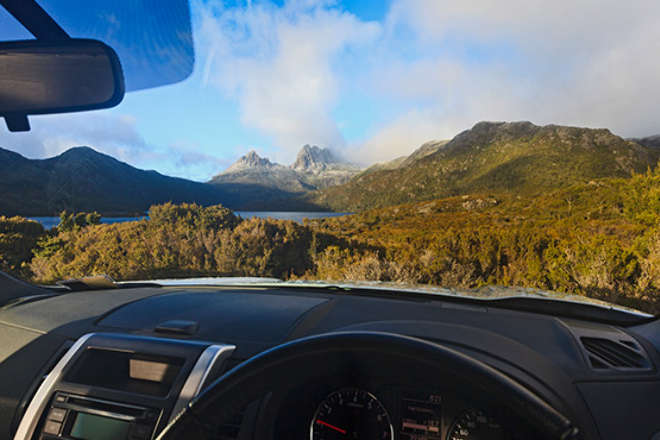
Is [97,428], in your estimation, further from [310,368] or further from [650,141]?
[650,141]

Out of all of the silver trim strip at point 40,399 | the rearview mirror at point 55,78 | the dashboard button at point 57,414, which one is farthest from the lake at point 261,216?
the dashboard button at point 57,414

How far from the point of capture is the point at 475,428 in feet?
4.33

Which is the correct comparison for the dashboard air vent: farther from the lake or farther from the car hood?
the lake

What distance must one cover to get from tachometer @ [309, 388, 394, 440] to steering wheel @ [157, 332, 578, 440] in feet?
0.96

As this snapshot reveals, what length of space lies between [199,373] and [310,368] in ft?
2.08

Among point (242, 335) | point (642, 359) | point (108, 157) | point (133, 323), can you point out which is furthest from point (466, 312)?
point (108, 157)

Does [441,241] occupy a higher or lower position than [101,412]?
higher

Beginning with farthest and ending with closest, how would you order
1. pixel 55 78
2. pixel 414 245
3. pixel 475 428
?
pixel 414 245
pixel 55 78
pixel 475 428

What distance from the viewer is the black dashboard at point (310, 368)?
132 centimetres

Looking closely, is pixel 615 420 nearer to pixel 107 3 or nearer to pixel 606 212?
pixel 107 3

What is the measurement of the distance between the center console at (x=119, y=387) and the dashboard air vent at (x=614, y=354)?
1.66 metres

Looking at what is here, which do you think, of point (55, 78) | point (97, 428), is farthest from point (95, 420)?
point (55, 78)

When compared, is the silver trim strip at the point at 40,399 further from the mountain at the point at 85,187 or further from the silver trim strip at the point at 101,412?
the mountain at the point at 85,187

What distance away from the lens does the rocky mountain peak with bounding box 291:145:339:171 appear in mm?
18752
